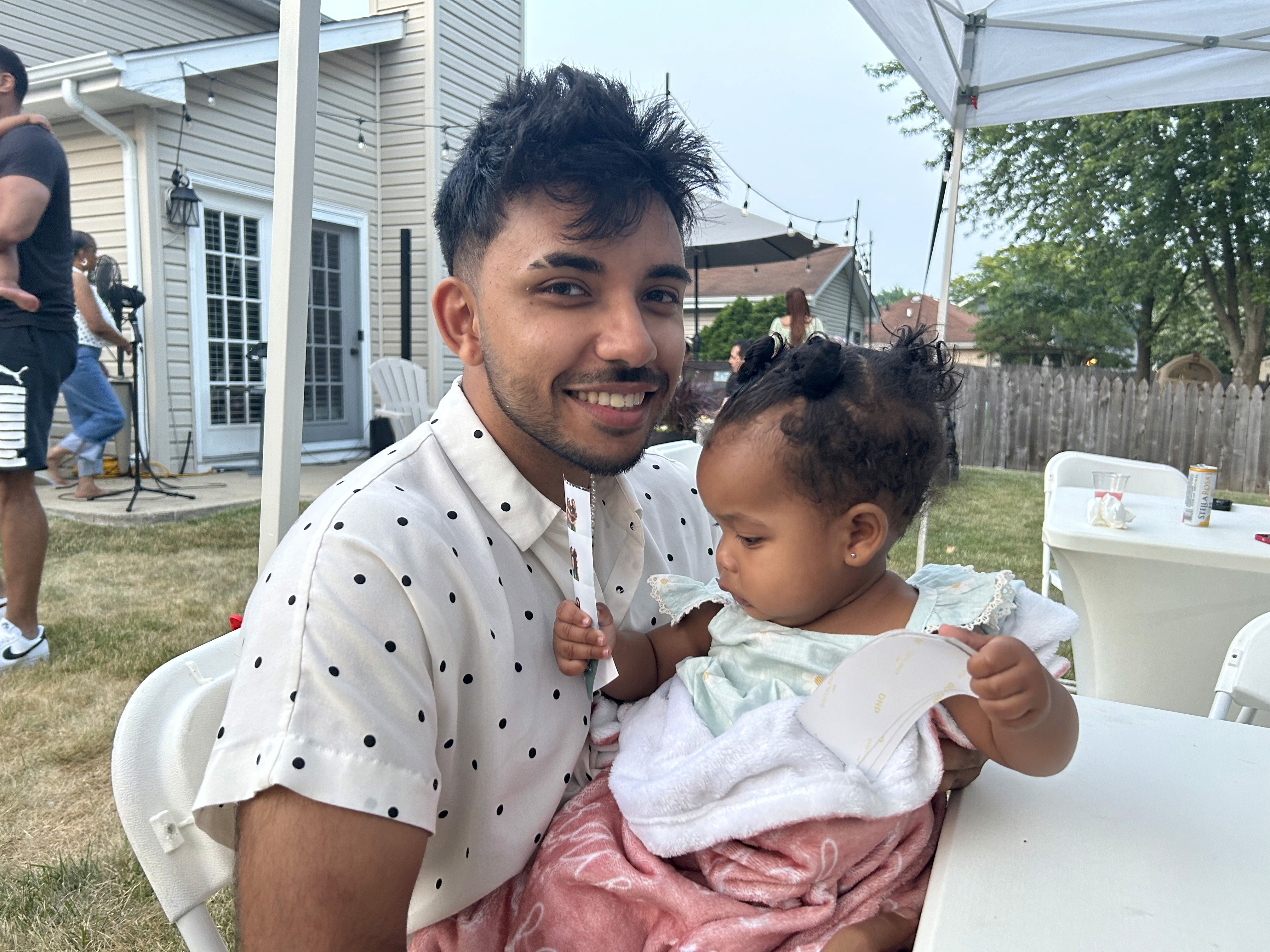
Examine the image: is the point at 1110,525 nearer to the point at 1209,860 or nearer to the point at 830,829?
the point at 1209,860

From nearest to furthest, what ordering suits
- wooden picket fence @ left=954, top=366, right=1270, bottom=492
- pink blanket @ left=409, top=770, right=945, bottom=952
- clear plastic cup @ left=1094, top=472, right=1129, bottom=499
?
pink blanket @ left=409, top=770, right=945, bottom=952
clear plastic cup @ left=1094, top=472, right=1129, bottom=499
wooden picket fence @ left=954, top=366, right=1270, bottom=492

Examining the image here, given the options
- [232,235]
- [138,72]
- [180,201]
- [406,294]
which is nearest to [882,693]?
[138,72]

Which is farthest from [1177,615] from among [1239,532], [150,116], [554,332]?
[150,116]

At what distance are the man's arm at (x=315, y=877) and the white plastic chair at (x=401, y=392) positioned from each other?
6.11 m

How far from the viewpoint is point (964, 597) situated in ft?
3.90

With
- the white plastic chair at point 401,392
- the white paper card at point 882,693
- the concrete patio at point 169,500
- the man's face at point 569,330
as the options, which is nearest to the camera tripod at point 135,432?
the concrete patio at point 169,500

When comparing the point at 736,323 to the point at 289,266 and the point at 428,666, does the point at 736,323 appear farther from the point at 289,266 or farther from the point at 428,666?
the point at 428,666

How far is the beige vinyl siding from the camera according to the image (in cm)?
682

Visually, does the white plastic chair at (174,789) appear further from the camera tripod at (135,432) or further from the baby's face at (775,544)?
the camera tripod at (135,432)

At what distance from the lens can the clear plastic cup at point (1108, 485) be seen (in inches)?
106

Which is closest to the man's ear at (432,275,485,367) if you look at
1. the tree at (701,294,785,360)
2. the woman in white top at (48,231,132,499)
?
the woman in white top at (48,231,132,499)

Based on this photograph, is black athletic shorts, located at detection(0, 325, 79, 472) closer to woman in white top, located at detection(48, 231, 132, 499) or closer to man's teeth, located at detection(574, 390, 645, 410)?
woman in white top, located at detection(48, 231, 132, 499)

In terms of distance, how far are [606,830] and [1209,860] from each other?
654 mm

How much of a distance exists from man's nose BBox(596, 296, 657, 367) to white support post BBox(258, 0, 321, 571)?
463mm
